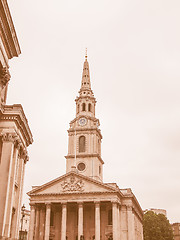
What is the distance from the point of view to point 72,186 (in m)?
54.0

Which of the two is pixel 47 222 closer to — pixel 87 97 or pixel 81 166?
pixel 81 166

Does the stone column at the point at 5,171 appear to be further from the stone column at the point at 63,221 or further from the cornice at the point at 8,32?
the stone column at the point at 63,221

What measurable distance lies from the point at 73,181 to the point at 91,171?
7.78m

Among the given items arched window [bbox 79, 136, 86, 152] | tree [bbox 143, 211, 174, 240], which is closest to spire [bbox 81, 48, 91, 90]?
arched window [bbox 79, 136, 86, 152]

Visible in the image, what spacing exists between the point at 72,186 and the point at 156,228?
116 ft

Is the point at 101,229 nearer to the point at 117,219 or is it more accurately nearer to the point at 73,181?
the point at 117,219

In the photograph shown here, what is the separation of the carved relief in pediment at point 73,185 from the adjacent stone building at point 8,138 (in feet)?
108

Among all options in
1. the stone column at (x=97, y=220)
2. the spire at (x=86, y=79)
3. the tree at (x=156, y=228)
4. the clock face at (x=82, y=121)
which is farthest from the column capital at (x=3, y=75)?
the tree at (x=156, y=228)

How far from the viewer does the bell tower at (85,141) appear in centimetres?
6241

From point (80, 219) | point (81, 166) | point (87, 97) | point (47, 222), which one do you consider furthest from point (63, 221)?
point (87, 97)

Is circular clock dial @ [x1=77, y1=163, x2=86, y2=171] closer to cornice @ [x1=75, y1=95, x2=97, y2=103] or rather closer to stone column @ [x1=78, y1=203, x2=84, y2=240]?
stone column @ [x1=78, y1=203, x2=84, y2=240]

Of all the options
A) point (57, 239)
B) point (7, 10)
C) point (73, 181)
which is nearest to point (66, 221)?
point (57, 239)

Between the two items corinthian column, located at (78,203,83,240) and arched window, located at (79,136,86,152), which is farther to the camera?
arched window, located at (79,136,86,152)

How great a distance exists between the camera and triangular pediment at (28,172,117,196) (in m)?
53.3
